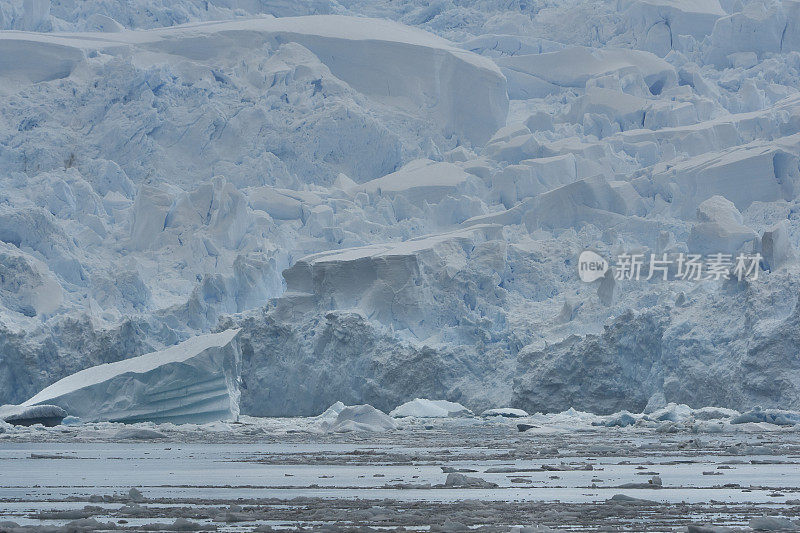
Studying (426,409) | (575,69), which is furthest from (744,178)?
(575,69)

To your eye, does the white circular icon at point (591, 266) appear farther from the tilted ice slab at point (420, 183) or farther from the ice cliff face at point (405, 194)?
the tilted ice slab at point (420, 183)

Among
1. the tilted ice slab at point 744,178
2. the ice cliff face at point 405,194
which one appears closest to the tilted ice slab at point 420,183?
the ice cliff face at point 405,194

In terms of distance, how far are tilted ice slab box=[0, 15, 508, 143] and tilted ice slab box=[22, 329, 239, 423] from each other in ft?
74.5

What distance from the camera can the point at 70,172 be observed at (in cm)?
3400

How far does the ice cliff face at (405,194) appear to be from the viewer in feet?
80.0

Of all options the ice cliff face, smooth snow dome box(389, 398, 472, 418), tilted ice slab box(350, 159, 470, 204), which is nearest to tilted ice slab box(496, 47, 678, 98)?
the ice cliff face

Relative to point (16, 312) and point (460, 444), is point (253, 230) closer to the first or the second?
point (16, 312)

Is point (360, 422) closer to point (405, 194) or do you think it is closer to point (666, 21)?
point (405, 194)

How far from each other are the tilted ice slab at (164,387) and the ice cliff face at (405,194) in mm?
3992

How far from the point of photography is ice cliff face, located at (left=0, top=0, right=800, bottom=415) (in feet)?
80.0

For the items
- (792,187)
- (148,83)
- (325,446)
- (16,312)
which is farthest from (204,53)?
(325,446)

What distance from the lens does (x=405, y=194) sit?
35.8 meters

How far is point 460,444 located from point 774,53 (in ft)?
97.6

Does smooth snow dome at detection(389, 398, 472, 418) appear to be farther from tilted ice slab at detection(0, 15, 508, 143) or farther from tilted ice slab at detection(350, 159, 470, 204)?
tilted ice slab at detection(0, 15, 508, 143)
